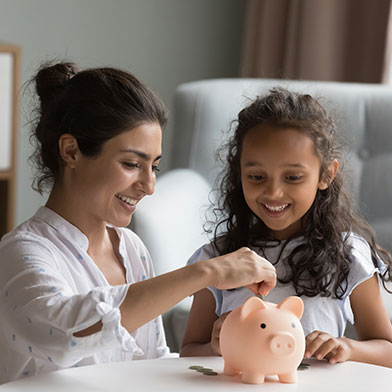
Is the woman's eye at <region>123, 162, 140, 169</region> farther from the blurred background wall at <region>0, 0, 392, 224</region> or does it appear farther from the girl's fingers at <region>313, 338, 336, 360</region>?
the blurred background wall at <region>0, 0, 392, 224</region>

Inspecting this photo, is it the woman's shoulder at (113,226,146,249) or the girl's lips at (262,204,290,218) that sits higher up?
the girl's lips at (262,204,290,218)

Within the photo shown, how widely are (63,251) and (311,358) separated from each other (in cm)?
42

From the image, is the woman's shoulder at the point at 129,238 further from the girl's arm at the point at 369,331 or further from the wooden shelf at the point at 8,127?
the wooden shelf at the point at 8,127

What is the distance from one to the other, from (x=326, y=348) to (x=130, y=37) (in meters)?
2.36

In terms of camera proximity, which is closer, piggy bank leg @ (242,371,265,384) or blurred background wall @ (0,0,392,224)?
piggy bank leg @ (242,371,265,384)

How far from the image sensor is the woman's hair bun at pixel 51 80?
134cm

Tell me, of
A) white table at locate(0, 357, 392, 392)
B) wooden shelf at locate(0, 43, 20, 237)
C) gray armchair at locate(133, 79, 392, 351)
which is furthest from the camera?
wooden shelf at locate(0, 43, 20, 237)

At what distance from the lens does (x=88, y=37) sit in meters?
3.22

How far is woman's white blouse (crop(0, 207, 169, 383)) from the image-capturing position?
1.02 m

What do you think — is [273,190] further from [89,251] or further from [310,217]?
[89,251]

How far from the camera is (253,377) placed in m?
1.04

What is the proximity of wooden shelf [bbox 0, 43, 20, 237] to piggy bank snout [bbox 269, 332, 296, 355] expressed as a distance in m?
1.82

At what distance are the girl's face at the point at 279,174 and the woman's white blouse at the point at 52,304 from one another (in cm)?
27

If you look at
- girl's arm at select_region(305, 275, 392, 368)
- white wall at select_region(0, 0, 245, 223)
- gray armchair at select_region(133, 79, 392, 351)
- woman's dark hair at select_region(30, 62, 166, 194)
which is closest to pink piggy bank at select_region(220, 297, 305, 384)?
girl's arm at select_region(305, 275, 392, 368)
